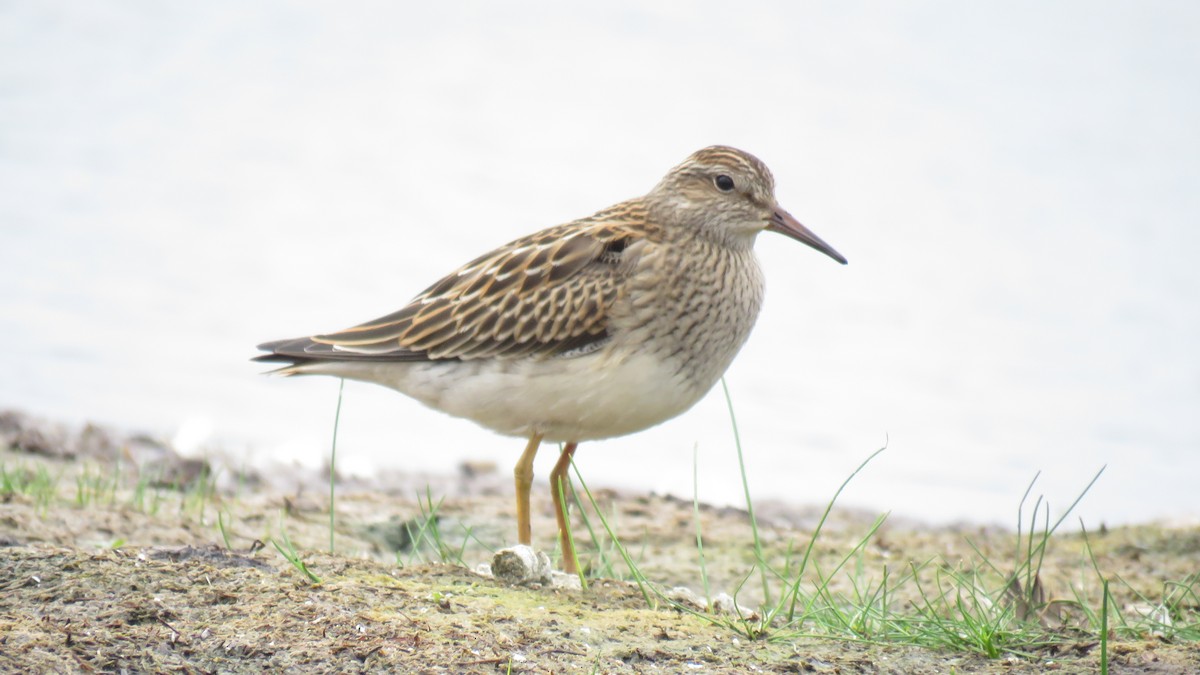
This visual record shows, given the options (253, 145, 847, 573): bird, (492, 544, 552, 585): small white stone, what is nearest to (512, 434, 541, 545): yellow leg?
(253, 145, 847, 573): bird

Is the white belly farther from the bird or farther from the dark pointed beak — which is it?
the dark pointed beak

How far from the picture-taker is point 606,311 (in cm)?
575

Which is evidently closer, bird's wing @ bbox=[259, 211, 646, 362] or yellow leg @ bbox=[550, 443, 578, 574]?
yellow leg @ bbox=[550, 443, 578, 574]

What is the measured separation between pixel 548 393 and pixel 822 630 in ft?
5.62

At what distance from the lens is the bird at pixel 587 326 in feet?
18.7

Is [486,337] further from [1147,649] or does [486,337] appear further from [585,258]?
[1147,649]

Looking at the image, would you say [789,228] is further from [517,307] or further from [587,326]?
[517,307]

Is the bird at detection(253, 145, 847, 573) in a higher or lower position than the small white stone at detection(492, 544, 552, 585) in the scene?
higher

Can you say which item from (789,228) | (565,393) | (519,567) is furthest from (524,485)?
(789,228)

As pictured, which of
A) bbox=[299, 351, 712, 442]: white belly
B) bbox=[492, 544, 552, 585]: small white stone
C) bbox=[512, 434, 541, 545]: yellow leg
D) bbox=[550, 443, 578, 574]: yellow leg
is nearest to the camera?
bbox=[492, 544, 552, 585]: small white stone

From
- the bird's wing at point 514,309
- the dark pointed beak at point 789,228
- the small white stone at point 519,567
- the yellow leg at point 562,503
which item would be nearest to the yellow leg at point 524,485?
the yellow leg at point 562,503

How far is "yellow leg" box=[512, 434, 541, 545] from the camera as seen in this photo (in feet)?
18.9

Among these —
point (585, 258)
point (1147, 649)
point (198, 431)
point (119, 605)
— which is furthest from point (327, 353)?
point (198, 431)

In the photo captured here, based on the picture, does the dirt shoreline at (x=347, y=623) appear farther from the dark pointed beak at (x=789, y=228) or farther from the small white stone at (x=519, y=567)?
the dark pointed beak at (x=789, y=228)
